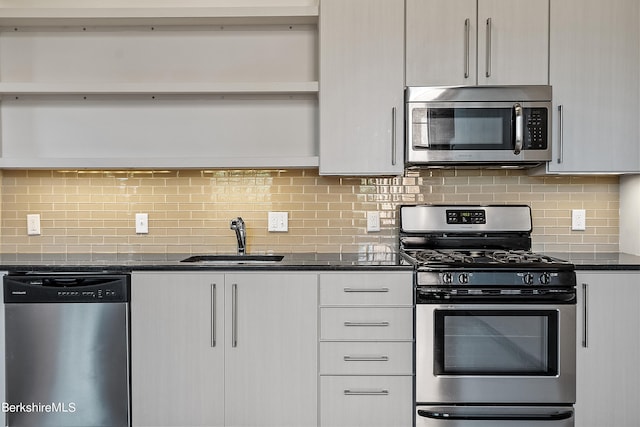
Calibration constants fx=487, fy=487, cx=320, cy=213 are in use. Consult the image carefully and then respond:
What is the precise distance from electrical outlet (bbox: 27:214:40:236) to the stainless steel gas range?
2241 millimetres

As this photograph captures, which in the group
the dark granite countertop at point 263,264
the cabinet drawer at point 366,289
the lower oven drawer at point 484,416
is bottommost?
the lower oven drawer at point 484,416

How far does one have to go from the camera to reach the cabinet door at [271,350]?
2344 millimetres

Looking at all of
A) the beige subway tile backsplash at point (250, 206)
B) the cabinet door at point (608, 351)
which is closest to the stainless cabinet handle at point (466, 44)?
the beige subway tile backsplash at point (250, 206)

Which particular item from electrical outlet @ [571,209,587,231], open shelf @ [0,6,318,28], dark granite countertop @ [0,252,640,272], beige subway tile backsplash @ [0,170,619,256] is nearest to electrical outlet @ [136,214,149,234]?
beige subway tile backsplash @ [0,170,619,256]

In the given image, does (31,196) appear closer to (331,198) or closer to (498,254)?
(331,198)

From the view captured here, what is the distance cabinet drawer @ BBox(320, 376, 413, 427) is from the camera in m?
2.33

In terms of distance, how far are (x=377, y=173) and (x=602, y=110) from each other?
1.23 metres

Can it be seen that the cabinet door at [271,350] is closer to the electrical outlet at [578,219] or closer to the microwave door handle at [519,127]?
the microwave door handle at [519,127]

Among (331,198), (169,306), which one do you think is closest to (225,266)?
(169,306)

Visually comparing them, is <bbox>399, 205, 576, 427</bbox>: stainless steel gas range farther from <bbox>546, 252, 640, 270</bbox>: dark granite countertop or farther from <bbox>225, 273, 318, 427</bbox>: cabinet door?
<bbox>225, 273, 318, 427</bbox>: cabinet door

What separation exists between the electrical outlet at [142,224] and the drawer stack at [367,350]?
1229 millimetres

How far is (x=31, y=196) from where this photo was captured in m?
2.92

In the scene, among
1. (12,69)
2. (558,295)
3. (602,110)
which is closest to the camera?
(558,295)

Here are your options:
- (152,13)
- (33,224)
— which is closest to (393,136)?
(152,13)
